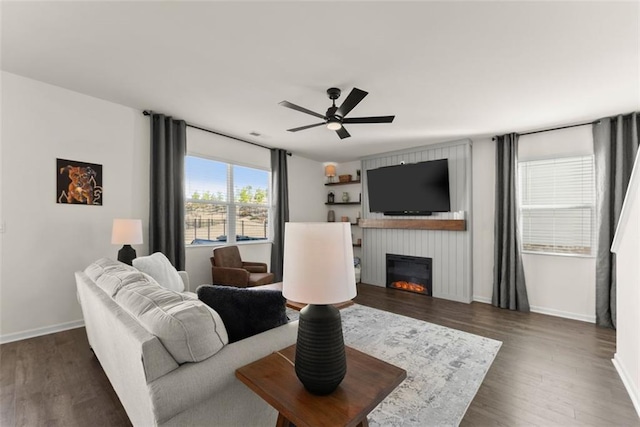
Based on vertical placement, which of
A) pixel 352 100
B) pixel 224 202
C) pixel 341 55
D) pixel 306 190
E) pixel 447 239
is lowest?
pixel 447 239

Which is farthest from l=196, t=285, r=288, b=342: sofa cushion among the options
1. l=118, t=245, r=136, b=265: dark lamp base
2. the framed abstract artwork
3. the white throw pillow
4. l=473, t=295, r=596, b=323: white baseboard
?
l=473, t=295, r=596, b=323: white baseboard

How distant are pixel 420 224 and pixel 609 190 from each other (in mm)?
2318

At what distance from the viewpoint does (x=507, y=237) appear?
4.09m

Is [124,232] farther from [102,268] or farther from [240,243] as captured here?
[240,243]

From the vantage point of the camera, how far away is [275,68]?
95.9 inches

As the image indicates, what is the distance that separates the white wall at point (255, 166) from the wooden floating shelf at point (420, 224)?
4.19ft

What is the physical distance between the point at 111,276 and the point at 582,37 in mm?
3602

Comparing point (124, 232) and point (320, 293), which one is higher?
point (124, 232)

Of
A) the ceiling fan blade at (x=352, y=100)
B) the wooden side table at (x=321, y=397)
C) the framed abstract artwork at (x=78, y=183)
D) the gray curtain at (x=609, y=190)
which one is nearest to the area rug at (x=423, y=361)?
the wooden side table at (x=321, y=397)

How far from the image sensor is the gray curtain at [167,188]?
11.6 feet

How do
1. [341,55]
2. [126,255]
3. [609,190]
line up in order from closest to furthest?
[341,55], [126,255], [609,190]

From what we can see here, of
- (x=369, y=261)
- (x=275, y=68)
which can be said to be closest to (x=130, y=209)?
(x=275, y=68)

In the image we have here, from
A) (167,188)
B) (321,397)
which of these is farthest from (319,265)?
(167,188)

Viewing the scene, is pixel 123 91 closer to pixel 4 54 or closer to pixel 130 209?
pixel 4 54
